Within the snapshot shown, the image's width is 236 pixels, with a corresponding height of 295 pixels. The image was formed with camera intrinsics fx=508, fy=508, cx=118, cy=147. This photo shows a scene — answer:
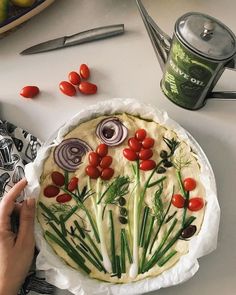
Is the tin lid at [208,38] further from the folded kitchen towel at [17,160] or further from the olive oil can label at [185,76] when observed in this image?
the folded kitchen towel at [17,160]

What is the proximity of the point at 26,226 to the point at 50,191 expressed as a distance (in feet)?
0.26

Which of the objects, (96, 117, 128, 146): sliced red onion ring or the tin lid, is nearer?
the tin lid

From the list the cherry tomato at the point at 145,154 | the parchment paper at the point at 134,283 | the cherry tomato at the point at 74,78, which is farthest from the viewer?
the cherry tomato at the point at 74,78

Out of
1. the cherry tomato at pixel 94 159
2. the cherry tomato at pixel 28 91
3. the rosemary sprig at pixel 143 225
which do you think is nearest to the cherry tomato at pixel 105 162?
the cherry tomato at pixel 94 159

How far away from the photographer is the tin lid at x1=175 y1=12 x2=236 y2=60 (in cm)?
85

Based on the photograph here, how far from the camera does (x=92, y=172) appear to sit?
3.06 feet

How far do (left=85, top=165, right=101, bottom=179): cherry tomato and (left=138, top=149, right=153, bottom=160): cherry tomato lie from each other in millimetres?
84

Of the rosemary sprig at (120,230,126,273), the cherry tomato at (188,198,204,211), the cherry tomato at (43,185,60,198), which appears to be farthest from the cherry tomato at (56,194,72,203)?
the cherry tomato at (188,198,204,211)

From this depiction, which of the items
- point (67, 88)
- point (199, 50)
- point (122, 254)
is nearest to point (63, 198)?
point (122, 254)

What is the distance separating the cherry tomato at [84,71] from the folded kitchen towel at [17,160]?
17 cm

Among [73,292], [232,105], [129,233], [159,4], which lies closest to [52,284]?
[73,292]

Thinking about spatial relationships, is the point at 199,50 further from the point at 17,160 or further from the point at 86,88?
the point at 17,160

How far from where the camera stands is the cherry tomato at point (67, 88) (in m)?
1.04

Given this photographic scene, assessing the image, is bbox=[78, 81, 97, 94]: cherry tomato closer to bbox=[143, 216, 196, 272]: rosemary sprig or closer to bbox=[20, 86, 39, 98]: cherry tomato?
bbox=[20, 86, 39, 98]: cherry tomato
